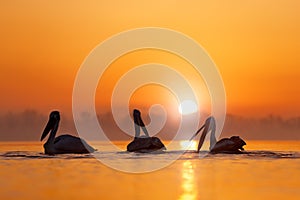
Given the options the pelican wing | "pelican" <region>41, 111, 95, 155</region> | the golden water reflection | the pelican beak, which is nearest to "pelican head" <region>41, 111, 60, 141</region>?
the pelican beak

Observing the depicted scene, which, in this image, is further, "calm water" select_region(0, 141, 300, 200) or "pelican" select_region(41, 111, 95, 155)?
"pelican" select_region(41, 111, 95, 155)

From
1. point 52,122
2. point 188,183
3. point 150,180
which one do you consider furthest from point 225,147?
point 188,183

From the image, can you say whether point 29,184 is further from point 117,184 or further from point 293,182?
point 293,182

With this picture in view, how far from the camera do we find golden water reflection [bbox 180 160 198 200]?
1656 cm

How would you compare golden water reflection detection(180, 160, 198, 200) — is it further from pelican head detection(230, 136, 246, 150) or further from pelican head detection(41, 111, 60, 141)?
pelican head detection(41, 111, 60, 141)

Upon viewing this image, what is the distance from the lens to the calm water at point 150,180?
1689 centimetres

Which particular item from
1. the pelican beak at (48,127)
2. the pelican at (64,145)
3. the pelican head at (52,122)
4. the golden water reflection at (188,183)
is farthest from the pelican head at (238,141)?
the pelican beak at (48,127)

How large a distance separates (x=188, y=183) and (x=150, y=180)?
56.9 inches

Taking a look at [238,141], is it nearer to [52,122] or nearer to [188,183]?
[52,122]

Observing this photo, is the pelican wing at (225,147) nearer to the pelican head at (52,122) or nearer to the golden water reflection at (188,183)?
the golden water reflection at (188,183)

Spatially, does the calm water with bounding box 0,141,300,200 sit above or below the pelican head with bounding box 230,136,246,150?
below

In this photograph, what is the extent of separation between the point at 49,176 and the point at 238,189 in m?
6.13

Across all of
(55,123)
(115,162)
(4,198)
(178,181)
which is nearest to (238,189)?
(178,181)

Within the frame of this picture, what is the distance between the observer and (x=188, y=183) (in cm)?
1938
